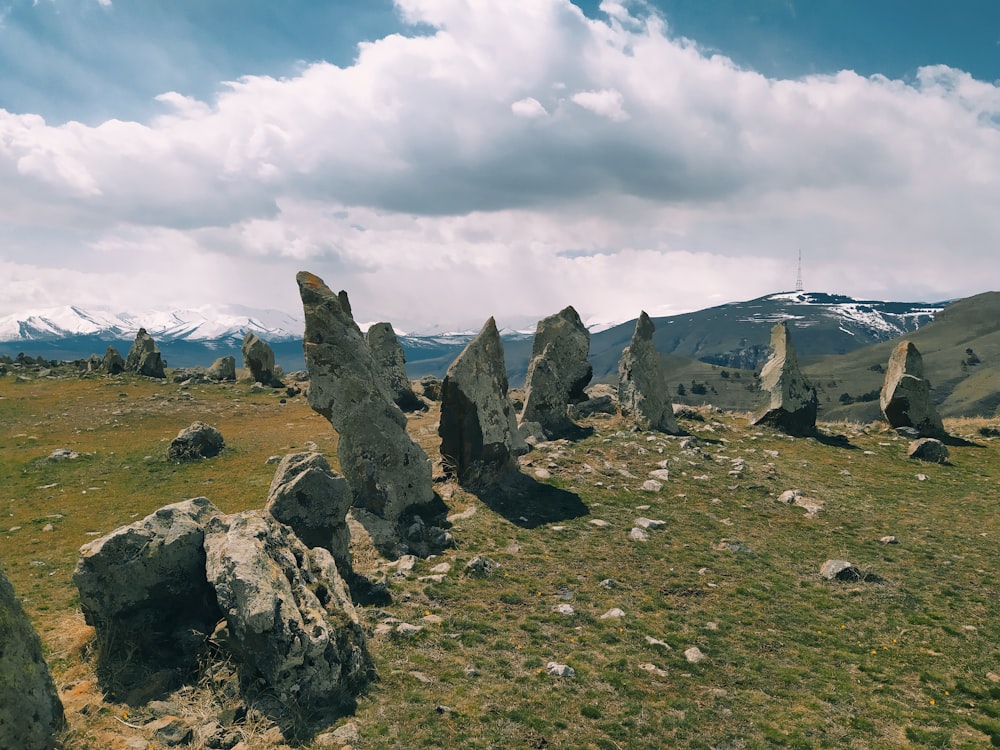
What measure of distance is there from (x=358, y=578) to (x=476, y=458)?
8.41m

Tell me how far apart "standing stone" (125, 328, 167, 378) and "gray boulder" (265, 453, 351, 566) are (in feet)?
177

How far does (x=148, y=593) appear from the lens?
1060cm

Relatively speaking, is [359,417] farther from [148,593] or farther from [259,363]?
[259,363]

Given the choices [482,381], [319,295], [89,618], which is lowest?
[89,618]

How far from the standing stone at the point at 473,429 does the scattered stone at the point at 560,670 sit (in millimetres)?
11030

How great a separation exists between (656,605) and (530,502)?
7978mm

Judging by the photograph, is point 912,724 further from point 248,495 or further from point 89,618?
point 248,495

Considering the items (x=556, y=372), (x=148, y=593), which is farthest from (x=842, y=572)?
(x=556, y=372)

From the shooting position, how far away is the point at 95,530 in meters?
20.5

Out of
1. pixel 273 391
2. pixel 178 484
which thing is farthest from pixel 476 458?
pixel 273 391

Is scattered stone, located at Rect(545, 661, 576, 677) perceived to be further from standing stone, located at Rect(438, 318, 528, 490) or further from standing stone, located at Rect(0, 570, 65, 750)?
standing stone, located at Rect(438, 318, 528, 490)

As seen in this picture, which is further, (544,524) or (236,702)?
(544,524)

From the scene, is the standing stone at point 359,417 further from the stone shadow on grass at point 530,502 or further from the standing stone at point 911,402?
the standing stone at point 911,402

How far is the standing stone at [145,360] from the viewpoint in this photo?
198 feet
